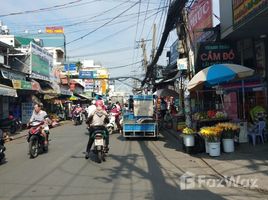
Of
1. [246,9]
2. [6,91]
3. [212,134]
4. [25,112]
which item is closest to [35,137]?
[212,134]

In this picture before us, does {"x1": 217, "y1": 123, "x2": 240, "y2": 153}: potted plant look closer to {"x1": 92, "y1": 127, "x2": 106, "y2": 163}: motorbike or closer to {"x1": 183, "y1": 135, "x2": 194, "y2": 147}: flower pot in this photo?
{"x1": 183, "y1": 135, "x2": 194, "y2": 147}: flower pot

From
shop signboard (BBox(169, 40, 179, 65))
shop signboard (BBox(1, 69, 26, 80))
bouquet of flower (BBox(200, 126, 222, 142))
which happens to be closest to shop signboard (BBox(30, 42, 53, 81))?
shop signboard (BBox(1, 69, 26, 80))

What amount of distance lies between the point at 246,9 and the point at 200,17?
8998 mm

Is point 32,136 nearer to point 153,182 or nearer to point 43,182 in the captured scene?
A: point 43,182

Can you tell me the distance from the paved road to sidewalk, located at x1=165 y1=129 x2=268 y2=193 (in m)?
0.33

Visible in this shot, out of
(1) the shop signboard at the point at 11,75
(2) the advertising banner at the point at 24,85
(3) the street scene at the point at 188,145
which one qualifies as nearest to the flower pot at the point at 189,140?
(3) the street scene at the point at 188,145

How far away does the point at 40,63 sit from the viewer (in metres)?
34.4

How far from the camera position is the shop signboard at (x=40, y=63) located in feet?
105

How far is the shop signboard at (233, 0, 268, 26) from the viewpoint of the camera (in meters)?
11.7

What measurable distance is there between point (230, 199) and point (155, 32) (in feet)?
127

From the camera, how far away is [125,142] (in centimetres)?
1847

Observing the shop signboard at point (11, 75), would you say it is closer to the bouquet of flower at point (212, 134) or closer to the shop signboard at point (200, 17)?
the shop signboard at point (200, 17)

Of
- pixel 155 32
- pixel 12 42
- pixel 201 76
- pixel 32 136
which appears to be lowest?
pixel 32 136

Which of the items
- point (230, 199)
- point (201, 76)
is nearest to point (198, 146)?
point (201, 76)
